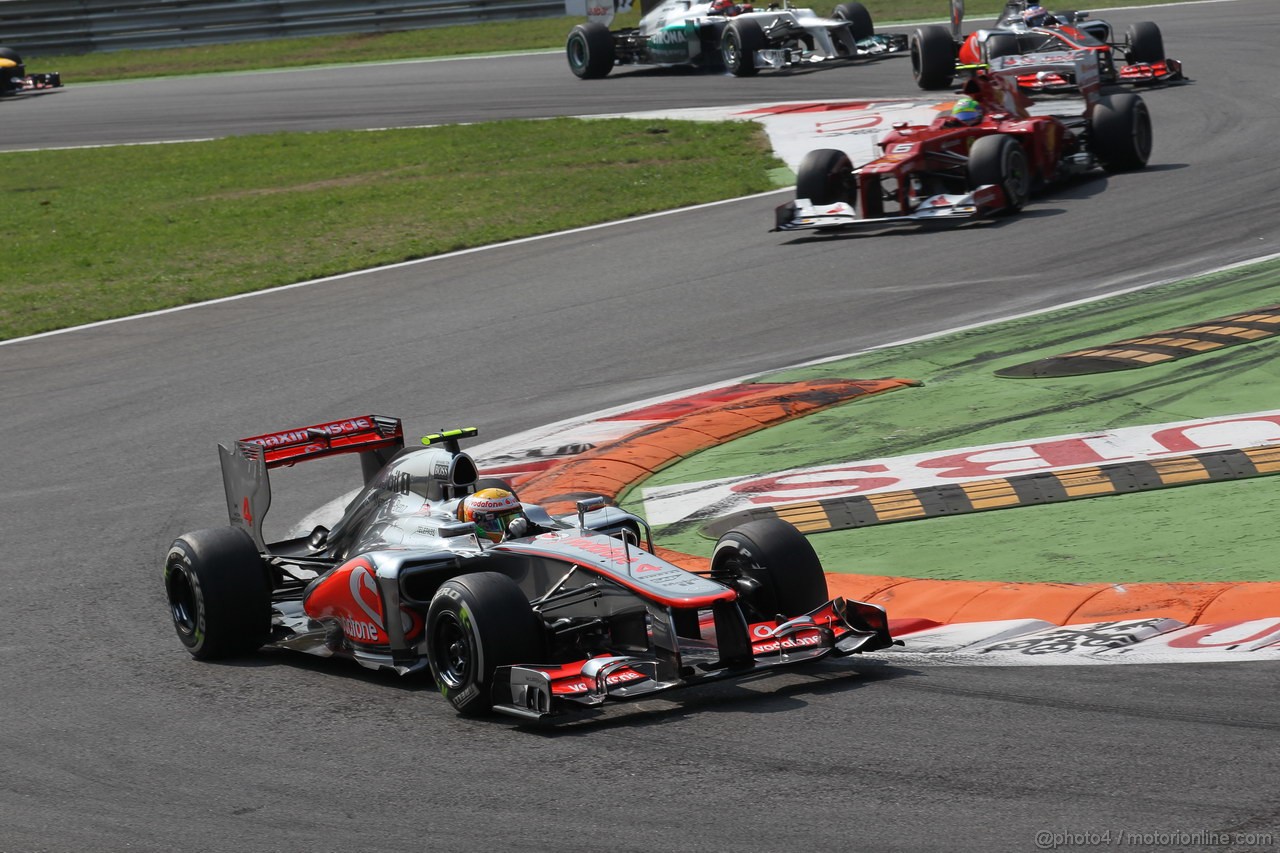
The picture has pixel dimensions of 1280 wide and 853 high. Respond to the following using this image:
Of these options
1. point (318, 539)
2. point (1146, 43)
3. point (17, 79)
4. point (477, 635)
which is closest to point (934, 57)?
point (1146, 43)

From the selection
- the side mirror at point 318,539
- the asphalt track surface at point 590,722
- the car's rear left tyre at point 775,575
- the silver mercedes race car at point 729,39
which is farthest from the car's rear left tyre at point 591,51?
the car's rear left tyre at point 775,575

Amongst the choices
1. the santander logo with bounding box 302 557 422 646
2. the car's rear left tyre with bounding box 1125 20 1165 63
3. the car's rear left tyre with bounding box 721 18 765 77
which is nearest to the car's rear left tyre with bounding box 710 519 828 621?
the santander logo with bounding box 302 557 422 646

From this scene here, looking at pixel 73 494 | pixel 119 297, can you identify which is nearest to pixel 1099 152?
pixel 119 297

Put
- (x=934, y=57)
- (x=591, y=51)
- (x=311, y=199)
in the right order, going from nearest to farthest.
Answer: (x=311, y=199)
(x=934, y=57)
(x=591, y=51)

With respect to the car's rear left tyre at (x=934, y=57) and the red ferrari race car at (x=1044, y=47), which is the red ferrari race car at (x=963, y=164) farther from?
the car's rear left tyre at (x=934, y=57)

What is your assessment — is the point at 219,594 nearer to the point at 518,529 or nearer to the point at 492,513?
the point at 492,513

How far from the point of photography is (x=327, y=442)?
31.5 ft

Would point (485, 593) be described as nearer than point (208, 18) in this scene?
Yes

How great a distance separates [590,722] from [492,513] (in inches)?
54.8

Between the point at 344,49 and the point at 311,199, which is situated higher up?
the point at 344,49

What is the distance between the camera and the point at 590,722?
23.4ft

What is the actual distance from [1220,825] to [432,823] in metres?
2.77

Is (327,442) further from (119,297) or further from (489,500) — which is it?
(119,297)

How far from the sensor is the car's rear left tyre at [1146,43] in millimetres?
27266
